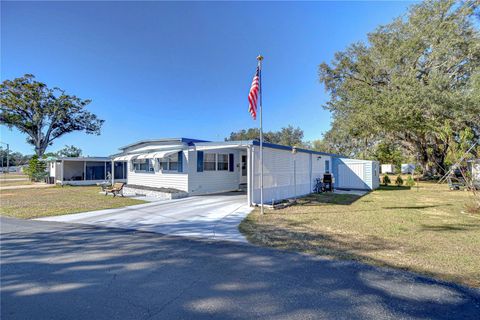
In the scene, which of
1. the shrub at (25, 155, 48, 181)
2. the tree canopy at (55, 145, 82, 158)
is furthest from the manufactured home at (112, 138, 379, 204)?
the tree canopy at (55, 145, 82, 158)

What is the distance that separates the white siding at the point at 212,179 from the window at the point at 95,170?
16572 mm

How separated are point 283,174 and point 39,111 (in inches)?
1282

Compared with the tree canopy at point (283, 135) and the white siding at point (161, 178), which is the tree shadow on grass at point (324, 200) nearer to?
the white siding at point (161, 178)

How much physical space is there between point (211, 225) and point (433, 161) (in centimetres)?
2595

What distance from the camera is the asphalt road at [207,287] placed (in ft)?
8.14

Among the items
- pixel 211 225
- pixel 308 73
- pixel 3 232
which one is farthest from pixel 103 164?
pixel 308 73

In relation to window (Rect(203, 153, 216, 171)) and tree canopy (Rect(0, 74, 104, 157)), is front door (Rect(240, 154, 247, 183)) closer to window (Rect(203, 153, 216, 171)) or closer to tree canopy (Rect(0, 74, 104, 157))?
window (Rect(203, 153, 216, 171))

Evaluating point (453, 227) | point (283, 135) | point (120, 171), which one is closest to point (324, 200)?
point (453, 227)

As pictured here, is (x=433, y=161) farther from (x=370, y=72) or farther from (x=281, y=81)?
(x=281, y=81)

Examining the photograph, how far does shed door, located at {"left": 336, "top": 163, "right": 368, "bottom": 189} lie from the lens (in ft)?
53.8

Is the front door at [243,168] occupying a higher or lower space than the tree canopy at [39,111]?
lower

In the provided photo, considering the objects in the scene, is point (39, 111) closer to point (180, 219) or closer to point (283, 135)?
point (180, 219)

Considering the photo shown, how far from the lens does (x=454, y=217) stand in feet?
24.0

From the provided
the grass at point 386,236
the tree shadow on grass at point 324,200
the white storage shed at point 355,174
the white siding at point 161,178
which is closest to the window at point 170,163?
the white siding at point 161,178
